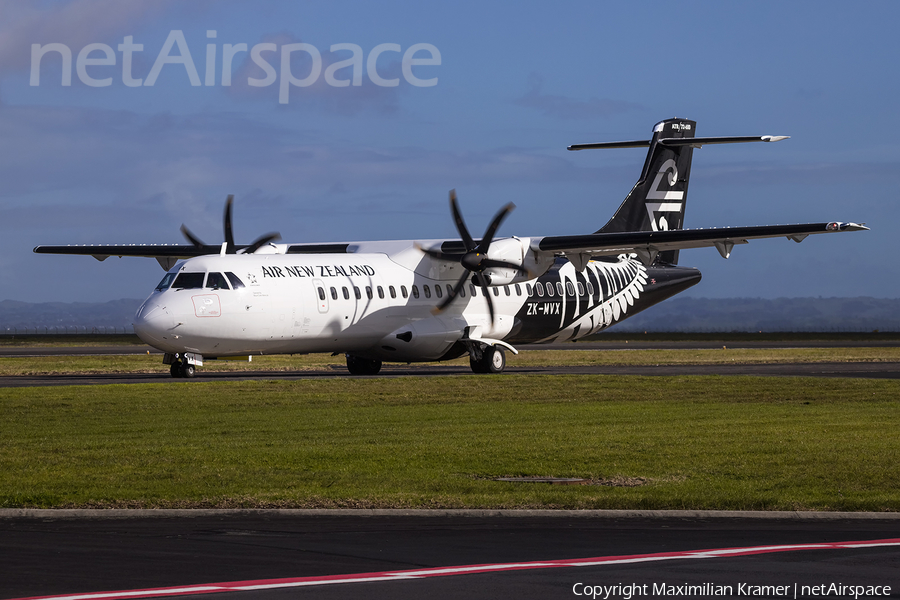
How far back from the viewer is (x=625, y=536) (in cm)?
1027

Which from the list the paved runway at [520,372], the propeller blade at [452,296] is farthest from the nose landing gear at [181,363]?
the propeller blade at [452,296]

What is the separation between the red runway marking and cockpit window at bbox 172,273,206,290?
2276 cm

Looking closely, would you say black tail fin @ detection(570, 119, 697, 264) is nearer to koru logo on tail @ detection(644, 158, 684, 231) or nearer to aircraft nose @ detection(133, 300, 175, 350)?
koru logo on tail @ detection(644, 158, 684, 231)

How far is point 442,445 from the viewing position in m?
17.6

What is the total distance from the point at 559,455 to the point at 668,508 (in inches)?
175

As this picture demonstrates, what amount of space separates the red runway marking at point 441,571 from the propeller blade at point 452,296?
86.1 feet

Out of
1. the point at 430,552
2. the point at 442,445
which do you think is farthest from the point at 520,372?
the point at 430,552

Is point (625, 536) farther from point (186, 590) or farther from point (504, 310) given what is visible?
point (504, 310)

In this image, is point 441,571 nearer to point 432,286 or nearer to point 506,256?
point 506,256

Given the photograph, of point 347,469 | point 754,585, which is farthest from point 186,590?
point 347,469

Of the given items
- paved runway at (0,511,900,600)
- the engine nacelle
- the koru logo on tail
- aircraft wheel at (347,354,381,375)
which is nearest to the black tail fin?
the koru logo on tail

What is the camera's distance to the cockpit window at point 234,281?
3094 cm

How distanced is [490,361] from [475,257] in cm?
380

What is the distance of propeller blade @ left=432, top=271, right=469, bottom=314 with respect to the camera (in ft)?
118
